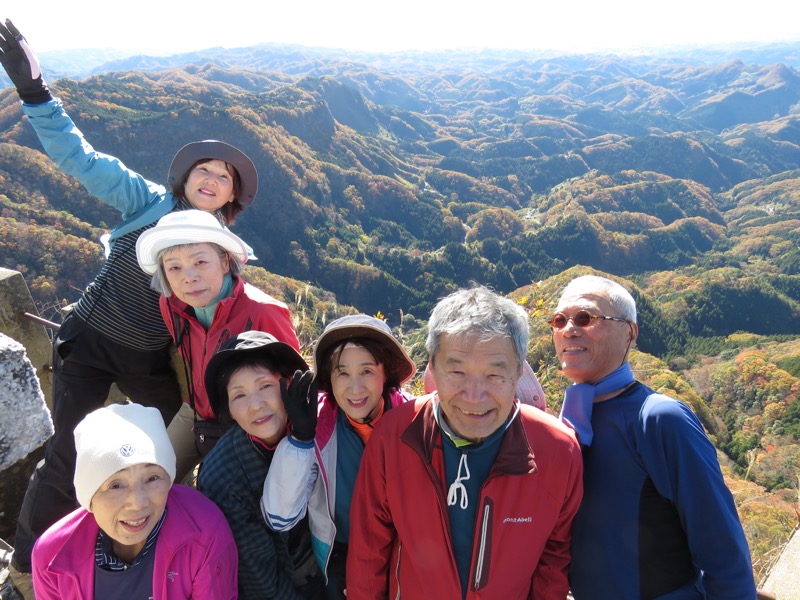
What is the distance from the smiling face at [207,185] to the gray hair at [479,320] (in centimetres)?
149

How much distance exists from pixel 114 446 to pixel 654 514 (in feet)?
6.00

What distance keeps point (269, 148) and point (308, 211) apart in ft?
38.0

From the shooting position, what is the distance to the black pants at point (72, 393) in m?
2.26

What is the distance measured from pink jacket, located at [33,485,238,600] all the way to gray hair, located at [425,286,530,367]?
1002 millimetres

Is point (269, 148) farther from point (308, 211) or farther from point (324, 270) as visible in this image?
point (324, 270)

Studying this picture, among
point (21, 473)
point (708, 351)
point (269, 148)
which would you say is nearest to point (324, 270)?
point (269, 148)

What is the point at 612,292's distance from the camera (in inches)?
77.1

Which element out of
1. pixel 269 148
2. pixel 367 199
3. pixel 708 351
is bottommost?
A: pixel 708 351

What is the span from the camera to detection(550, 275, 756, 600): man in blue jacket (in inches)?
62.3

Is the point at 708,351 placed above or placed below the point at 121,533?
below

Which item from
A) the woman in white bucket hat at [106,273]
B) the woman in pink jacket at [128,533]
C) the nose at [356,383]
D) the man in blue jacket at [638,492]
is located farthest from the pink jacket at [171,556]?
the man in blue jacket at [638,492]

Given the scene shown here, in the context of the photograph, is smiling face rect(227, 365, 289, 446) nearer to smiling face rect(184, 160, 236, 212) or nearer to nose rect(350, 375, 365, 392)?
nose rect(350, 375, 365, 392)

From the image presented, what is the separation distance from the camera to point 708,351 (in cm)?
4809

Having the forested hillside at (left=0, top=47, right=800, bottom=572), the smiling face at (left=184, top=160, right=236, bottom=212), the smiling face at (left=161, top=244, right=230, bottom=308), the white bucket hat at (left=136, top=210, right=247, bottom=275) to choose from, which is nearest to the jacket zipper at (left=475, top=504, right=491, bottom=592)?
the smiling face at (left=161, top=244, right=230, bottom=308)
